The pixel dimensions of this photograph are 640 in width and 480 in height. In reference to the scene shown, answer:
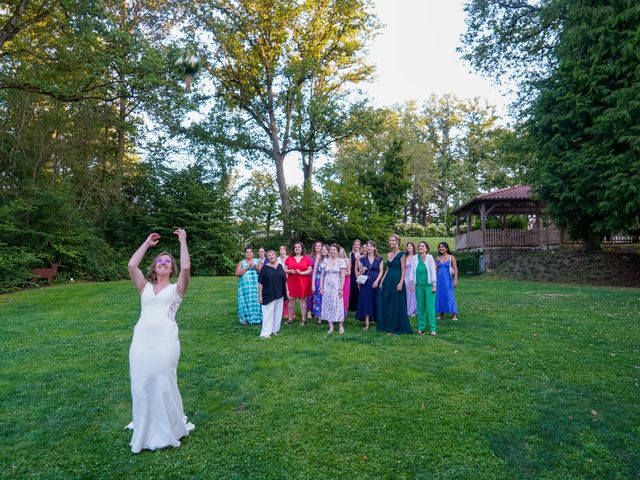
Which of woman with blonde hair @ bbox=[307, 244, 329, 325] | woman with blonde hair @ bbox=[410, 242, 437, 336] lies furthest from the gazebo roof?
woman with blonde hair @ bbox=[307, 244, 329, 325]

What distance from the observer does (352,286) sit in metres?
10.8

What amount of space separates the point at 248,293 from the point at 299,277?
4.02 ft

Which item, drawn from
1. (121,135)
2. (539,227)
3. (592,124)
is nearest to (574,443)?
(592,124)

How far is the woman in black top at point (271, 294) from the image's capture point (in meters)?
8.61

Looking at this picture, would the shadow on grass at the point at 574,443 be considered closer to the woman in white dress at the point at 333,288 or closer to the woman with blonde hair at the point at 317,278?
the woman in white dress at the point at 333,288

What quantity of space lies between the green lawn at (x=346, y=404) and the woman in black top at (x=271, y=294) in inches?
14.1

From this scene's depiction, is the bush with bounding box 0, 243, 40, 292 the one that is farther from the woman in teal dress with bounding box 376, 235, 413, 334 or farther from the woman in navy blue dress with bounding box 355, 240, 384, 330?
the woman in teal dress with bounding box 376, 235, 413, 334

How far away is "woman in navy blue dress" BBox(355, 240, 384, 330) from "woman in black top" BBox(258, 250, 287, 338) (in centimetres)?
182

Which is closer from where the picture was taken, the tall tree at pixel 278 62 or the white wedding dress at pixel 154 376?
the white wedding dress at pixel 154 376

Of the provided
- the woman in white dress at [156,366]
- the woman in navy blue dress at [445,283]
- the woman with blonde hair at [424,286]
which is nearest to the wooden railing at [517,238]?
the woman in navy blue dress at [445,283]

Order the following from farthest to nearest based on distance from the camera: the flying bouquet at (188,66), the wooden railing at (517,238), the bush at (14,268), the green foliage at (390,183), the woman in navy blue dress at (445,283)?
the green foliage at (390,183), the wooden railing at (517,238), the bush at (14,268), the flying bouquet at (188,66), the woman in navy blue dress at (445,283)

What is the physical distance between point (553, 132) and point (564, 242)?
30.0 feet

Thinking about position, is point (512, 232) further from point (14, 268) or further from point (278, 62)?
point (14, 268)

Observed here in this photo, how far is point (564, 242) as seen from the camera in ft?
85.8
